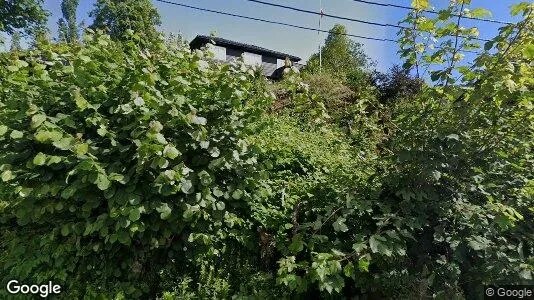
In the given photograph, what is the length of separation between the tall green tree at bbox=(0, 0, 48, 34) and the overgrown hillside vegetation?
18.8 metres

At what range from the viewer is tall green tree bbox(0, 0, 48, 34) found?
17.5 m

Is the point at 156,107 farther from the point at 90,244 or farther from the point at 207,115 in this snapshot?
the point at 90,244

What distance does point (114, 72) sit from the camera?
256 centimetres

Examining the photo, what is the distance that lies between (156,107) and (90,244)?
115 centimetres

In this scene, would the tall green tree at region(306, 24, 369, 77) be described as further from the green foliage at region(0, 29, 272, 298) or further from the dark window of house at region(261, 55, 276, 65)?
the green foliage at region(0, 29, 272, 298)

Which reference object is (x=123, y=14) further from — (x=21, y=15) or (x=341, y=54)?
(x=341, y=54)

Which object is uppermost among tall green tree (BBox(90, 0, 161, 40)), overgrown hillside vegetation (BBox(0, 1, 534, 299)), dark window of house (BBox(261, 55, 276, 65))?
tall green tree (BBox(90, 0, 161, 40))

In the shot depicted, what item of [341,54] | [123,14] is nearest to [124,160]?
[341,54]

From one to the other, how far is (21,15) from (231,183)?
66.9 feet

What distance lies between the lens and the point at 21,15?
59.1 ft

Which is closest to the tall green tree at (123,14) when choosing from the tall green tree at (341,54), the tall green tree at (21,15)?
the tall green tree at (21,15)

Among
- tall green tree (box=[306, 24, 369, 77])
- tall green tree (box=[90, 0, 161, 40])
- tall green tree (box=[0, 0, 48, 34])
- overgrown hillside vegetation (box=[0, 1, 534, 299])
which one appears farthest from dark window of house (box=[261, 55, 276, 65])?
overgrown hillside vegetation (box=[0, 1, 534, 299])

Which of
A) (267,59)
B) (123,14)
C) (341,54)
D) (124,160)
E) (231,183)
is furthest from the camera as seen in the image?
(123,14)

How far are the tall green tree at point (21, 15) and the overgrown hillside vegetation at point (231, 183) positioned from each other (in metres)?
18.8
